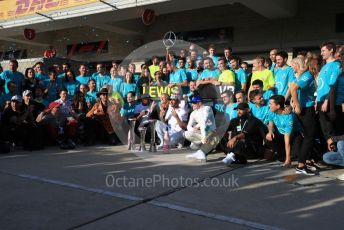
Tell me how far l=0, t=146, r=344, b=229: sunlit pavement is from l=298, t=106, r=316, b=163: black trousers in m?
0.35

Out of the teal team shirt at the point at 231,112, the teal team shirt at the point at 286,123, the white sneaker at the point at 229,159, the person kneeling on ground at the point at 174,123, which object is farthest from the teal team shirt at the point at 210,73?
the white sneaker at the point at 229,159

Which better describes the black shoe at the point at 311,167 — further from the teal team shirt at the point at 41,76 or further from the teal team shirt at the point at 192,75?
the teal team shirt at the point at 41,76

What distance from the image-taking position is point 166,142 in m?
7.24

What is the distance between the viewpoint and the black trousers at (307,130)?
506 cm

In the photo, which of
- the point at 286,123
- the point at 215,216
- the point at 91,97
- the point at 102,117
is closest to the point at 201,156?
the point at 286,123

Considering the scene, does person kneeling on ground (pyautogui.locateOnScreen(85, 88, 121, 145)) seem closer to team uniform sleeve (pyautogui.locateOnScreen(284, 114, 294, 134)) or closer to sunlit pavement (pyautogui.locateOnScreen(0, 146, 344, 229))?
sunlit pavement (pyautogui.locateOnScreen(0, 146, 344, 229))

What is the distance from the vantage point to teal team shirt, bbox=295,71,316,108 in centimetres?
507

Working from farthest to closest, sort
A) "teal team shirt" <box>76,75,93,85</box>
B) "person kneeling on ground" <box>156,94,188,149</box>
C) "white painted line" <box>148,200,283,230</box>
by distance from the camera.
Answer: "teal team shirt" <box>76,75,93,85</box> < "person kneeling on ground" <box>156,94,188,149</box> < "white painted line" <box>148,200,283,230</box>

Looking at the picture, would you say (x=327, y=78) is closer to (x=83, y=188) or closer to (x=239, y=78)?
(x=239, y=78)

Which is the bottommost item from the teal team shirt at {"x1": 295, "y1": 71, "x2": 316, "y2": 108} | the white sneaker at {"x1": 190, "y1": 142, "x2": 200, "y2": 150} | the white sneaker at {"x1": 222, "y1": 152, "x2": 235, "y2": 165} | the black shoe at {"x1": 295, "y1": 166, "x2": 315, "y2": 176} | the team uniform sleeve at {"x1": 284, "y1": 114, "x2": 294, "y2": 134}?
the black shoe at {"x1": 295, "y1": 166, "x2": 315, "y2": 176}

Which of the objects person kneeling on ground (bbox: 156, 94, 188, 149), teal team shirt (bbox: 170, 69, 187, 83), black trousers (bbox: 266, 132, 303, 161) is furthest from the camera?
teal team shirt (bbox: 170, 69, 187, 83)

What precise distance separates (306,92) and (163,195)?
101 inches

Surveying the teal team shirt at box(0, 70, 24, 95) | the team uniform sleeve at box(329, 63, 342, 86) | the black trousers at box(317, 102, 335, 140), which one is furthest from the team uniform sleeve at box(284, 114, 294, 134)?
the teal team shirt at box(0, 70, 24, 95)

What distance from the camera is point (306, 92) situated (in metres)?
5.18
